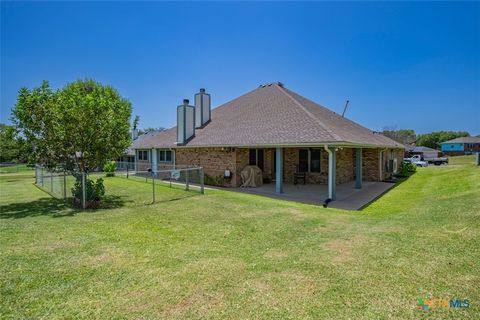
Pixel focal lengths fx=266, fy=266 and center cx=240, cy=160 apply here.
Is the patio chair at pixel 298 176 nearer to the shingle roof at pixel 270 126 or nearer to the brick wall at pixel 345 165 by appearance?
the brick wall at pixel 345 165

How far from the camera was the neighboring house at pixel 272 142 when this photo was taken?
1203cm

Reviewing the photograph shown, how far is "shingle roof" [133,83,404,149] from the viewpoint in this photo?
11352mm

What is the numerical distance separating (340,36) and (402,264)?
14.6 m

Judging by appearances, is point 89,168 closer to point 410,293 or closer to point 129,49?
point 129,49

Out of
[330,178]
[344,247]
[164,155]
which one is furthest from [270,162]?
[344,247]

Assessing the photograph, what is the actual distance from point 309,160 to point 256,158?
3.09 m

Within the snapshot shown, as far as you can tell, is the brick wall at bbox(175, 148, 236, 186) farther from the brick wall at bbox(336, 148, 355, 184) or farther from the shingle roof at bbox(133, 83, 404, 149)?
the brick wall at bbox(336, 148, 355, 184)

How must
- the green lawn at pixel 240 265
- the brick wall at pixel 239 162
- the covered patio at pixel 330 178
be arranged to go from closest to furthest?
the green lawn at pixel 240 265
the covered patio at pixel 330 178
the brick wall at pixel 239 162

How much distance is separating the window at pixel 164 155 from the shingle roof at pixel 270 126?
2.33ft

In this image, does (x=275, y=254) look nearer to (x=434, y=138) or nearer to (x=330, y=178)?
(x=330, y=178)

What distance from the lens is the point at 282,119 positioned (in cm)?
1400

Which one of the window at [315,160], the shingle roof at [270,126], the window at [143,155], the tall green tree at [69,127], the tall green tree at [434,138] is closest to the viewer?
the tall green tree at [69,127]

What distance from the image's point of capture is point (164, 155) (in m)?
20.9

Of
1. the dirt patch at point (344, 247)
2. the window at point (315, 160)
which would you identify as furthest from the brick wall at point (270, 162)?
the dirt patch at point (344, 247)
